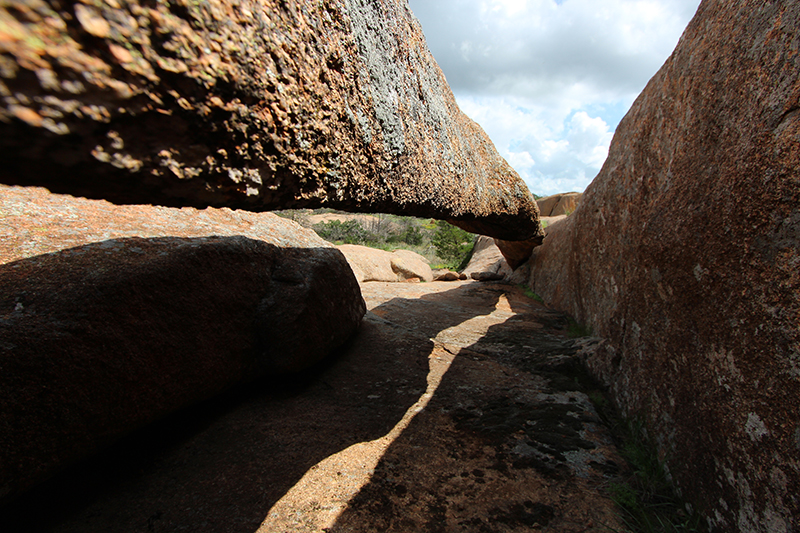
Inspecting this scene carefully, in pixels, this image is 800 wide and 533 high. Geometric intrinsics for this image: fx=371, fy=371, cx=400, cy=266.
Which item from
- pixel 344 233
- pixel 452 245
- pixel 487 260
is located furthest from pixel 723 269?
pixel 344 233

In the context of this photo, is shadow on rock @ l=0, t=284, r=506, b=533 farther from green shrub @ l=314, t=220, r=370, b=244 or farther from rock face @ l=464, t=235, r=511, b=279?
green shrub @ l=314, t=220, r=370, b=244

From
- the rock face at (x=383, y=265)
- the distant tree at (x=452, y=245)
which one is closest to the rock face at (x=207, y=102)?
the rock face at (x=383, y=265)

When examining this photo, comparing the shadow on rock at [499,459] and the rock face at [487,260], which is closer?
the shadow on rock at [499,459]

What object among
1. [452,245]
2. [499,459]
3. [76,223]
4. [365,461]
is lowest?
[452,245]

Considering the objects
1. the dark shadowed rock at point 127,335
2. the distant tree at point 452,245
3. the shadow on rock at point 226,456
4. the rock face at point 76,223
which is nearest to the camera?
the dark shadowed rock at point 127,335

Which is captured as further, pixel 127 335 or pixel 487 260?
pixel 487 260

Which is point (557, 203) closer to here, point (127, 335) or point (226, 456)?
point (226, 456)

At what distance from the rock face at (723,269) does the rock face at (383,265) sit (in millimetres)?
6424

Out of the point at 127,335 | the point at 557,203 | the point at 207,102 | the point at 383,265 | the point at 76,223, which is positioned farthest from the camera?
the point at 557,203

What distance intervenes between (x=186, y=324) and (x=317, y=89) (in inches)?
62.7

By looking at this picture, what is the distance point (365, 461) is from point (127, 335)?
1.44 meters

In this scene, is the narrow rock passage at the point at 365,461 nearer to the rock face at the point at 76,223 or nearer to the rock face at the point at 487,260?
the rock face at the point at 76,223

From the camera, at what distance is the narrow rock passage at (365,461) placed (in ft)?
5.61

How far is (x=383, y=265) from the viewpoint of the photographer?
9133 mm
